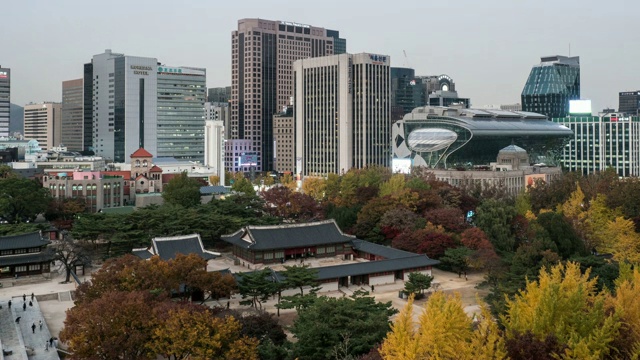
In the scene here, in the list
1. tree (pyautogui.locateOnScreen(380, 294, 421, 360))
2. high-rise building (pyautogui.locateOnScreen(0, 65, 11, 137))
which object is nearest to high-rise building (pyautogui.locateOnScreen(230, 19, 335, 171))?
high-rise building (pyautogui.locateOnScreen(0, 65, 11, 137))

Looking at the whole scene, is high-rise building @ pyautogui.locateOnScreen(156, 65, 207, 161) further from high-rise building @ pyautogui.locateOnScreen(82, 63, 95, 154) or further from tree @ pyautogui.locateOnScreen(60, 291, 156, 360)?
tree @ pyautogui.locateOnScreen(60, 291, 156, 360)

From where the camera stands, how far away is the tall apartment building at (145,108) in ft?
534

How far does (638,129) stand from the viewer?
564 feet

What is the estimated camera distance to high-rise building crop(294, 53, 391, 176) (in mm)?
150500

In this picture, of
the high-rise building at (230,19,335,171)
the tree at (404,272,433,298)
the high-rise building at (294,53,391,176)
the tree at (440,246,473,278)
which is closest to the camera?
the tree at (404,272,433,298)

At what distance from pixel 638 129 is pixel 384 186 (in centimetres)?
11877

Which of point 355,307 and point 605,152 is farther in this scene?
point 605,152

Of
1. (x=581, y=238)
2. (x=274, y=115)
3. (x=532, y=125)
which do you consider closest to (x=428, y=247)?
(x=581, y=238)

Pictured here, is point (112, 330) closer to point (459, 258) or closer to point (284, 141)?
point (459, 258)

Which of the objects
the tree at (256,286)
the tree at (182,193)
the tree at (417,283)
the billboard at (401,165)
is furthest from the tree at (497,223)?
the billboard at (401,165)

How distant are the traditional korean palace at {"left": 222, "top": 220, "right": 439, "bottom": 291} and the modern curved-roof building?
6903 centimetres

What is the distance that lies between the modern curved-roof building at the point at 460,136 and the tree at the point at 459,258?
74.9 m

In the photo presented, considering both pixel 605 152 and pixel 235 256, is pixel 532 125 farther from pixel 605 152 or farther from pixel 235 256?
pixel 235 256

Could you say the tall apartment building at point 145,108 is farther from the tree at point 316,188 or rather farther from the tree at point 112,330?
the tree at point 112,330
